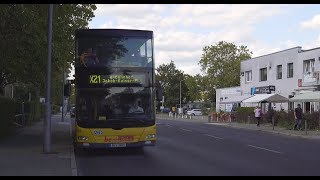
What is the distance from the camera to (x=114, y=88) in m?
17.2

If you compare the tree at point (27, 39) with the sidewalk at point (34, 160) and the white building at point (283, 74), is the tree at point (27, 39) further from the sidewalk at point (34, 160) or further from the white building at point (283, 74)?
the white building at point (283, 74)

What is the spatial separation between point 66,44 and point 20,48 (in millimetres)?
2761

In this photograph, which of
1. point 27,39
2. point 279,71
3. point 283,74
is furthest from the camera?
point 279,71

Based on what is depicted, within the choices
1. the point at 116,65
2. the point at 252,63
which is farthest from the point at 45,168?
the point at 252,63

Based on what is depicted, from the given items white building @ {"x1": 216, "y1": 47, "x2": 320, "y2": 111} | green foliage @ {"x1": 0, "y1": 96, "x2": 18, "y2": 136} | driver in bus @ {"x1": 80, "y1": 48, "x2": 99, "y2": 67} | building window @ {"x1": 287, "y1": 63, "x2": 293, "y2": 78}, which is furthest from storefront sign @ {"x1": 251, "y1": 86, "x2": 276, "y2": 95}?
driver in bus @ {"x1": 80, "y1": 48, "x2": 99, "y2": 67}

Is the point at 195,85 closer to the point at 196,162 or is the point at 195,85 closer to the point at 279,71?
the point at 279,71

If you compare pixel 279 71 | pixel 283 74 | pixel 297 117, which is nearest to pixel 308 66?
pixel 283 74

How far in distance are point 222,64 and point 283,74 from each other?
43.0 meters

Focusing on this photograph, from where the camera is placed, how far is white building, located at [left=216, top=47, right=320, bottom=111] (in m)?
44.5

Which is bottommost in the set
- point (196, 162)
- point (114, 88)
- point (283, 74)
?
point (196, 162)

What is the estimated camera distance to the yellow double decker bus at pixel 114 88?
667 inches

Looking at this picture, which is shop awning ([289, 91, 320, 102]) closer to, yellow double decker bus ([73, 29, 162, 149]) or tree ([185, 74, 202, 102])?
yellow double decker bus ([73, 29, 162, 149])

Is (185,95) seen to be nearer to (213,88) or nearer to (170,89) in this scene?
(170,89)

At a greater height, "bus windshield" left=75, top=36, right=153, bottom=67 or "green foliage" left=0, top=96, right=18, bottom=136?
"bus windshield" left=75, top=36, right=153, bottom=67
